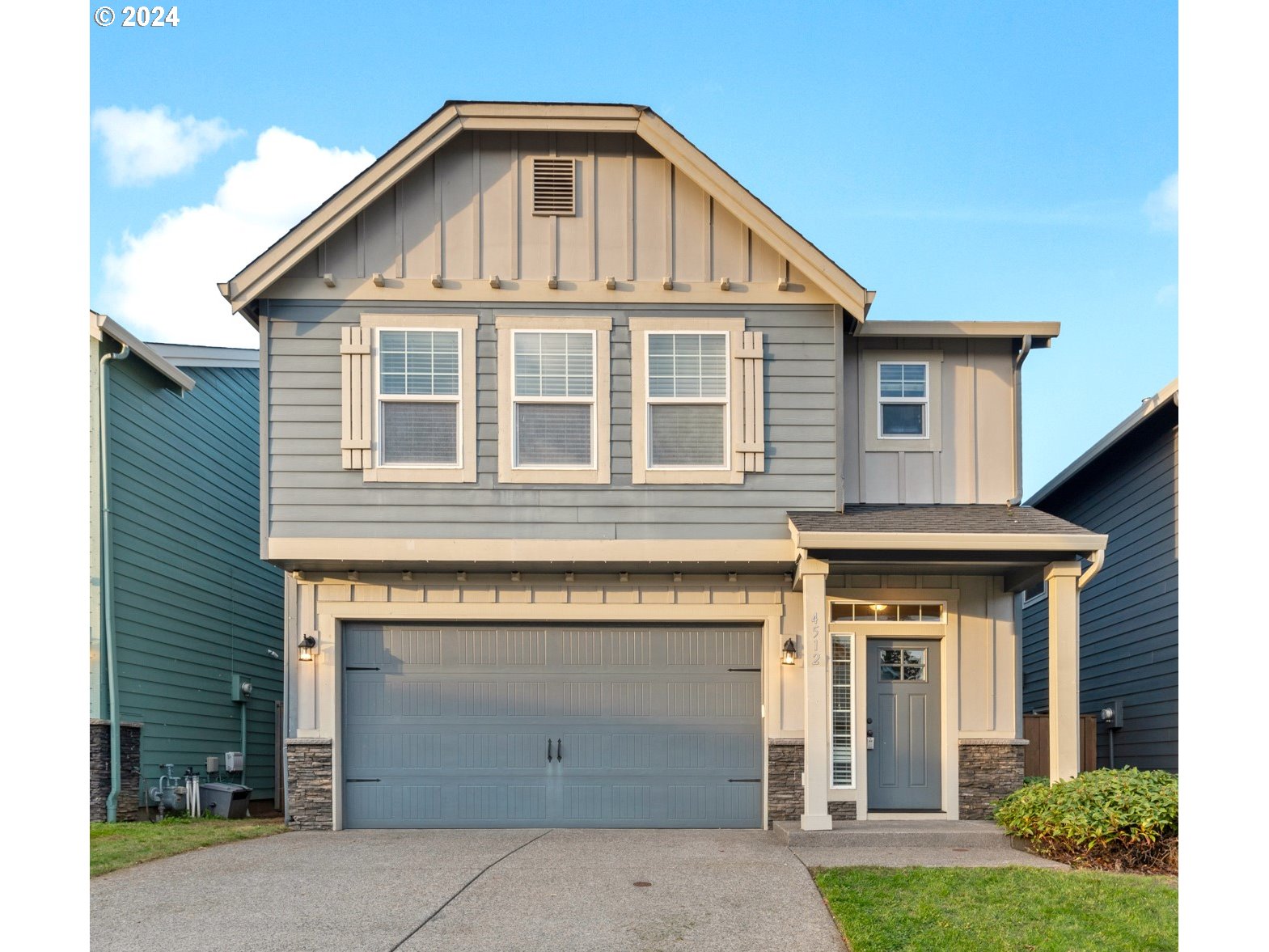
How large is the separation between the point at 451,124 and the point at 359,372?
8.39ft

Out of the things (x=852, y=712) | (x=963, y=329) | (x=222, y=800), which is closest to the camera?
(x=852, y=712)

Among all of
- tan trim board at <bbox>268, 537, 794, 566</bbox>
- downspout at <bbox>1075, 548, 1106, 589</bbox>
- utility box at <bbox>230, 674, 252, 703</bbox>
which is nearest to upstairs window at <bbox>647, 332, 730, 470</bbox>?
tan trim board at <bbox>268, 537, 794, 566</bbox>

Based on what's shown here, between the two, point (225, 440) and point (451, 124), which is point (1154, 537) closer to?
point (451, 124)

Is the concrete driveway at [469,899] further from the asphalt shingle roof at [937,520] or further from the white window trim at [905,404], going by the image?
the white window trim at [905,404]

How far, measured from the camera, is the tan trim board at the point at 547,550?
1145 cm

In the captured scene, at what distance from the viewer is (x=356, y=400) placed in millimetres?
11539


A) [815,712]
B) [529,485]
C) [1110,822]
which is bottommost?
[1110,822]

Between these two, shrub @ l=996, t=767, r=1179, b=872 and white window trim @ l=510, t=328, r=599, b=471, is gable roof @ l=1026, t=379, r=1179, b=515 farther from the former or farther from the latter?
white window trim @ l=510, t=328, r=599, b=471

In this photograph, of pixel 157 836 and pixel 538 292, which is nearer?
pixel 157 836

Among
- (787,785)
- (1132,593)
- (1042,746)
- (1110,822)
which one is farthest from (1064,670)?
(1132,593)

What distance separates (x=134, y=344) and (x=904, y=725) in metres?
9.09

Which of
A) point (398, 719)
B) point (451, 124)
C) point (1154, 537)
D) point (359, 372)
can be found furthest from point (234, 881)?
point (1154, 537)

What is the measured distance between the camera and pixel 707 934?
23.0ft

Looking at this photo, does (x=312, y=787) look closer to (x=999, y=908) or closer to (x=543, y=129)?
(x=543, y=129)
